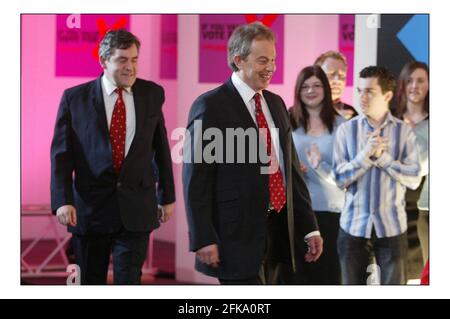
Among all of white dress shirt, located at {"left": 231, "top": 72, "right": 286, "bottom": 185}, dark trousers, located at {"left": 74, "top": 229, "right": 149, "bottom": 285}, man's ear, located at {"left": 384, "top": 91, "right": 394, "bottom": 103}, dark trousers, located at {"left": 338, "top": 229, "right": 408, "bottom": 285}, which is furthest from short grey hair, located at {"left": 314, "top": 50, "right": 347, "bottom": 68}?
dark trousers, located at {"left": 74, "top": 229, "right": 149, "bottom": 285}

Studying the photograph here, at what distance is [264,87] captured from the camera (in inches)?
182

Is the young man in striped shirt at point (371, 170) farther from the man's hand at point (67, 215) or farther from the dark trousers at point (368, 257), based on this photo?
the man's hand at point (67, 215)

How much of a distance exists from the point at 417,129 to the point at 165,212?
1567 mm

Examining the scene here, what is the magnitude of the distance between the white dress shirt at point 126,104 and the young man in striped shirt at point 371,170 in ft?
3.95

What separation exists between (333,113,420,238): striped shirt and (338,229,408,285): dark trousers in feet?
0.15

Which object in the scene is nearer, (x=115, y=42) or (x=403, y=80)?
(x=115, y=42)

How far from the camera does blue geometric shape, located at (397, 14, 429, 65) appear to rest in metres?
4.84

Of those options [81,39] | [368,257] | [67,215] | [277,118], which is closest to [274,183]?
[277,118]

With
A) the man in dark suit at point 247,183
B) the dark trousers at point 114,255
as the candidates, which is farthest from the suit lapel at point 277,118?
the dark trousers at point 114,255

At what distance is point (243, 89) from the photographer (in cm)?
457

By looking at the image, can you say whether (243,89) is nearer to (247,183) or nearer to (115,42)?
(247,183)

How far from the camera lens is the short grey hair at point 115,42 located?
4691 mm
